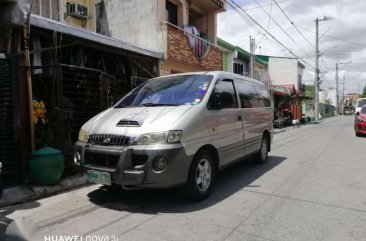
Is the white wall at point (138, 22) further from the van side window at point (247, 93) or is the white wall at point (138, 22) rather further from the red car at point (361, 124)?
the red car at point (361, 124)

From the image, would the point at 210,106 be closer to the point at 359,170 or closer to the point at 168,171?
the point at 168,171

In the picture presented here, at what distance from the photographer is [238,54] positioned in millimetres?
23391

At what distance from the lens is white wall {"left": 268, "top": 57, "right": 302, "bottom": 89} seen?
4534cm

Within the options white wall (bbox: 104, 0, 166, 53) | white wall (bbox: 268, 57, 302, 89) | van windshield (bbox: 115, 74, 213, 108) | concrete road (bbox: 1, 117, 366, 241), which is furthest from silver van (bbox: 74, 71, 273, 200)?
white wall (bbox: 268, 57, 302, 89)

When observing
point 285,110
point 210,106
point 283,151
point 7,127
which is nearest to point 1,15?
point 7,127

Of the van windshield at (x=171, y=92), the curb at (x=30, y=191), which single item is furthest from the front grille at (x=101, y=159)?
the van windshield at (x=171, y=92)

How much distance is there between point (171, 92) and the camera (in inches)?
240

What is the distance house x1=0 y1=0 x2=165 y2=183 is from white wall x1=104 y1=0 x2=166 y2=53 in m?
1.64

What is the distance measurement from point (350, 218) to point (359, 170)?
12.9 feet

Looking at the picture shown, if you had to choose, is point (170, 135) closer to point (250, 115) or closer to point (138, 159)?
point (138, 159)

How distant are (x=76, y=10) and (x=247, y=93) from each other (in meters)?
8.54

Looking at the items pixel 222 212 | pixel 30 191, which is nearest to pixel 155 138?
pixel 222 212

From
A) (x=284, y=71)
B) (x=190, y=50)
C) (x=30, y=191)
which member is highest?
(x=284, y=71)

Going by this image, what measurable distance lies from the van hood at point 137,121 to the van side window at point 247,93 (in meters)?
2.07
